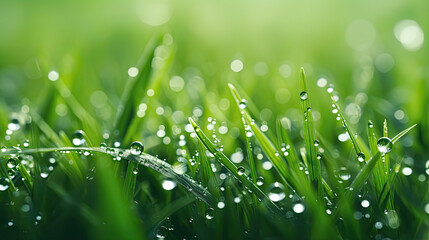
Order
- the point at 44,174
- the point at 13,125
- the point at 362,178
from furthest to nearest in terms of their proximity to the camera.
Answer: the point at 13,125 < the point at 44,174 < the point at 362,178

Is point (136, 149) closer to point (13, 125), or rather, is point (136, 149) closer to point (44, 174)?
point (44, 174)

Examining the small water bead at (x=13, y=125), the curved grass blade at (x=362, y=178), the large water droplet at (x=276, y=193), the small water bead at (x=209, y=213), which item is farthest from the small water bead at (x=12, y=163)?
the curved grass blade at (x=362, y=178)

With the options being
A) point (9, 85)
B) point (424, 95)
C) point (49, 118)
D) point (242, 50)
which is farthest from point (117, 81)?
point (424, 95)

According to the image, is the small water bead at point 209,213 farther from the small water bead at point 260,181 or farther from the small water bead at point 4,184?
the small water bead at point 4,184

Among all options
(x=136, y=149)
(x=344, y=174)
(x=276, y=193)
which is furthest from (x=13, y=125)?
(x=344, y=174)

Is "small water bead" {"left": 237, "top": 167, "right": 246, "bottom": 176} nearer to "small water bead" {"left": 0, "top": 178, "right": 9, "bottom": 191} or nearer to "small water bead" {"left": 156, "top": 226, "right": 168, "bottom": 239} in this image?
"small water bead" {"left": 156, "top": 226, "right": 168, "bottom": 239}

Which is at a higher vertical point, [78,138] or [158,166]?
[78,138]

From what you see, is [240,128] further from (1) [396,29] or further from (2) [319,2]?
(2) [319,2]

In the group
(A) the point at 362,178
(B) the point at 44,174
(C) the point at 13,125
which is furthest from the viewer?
(C) the point at 13,125
